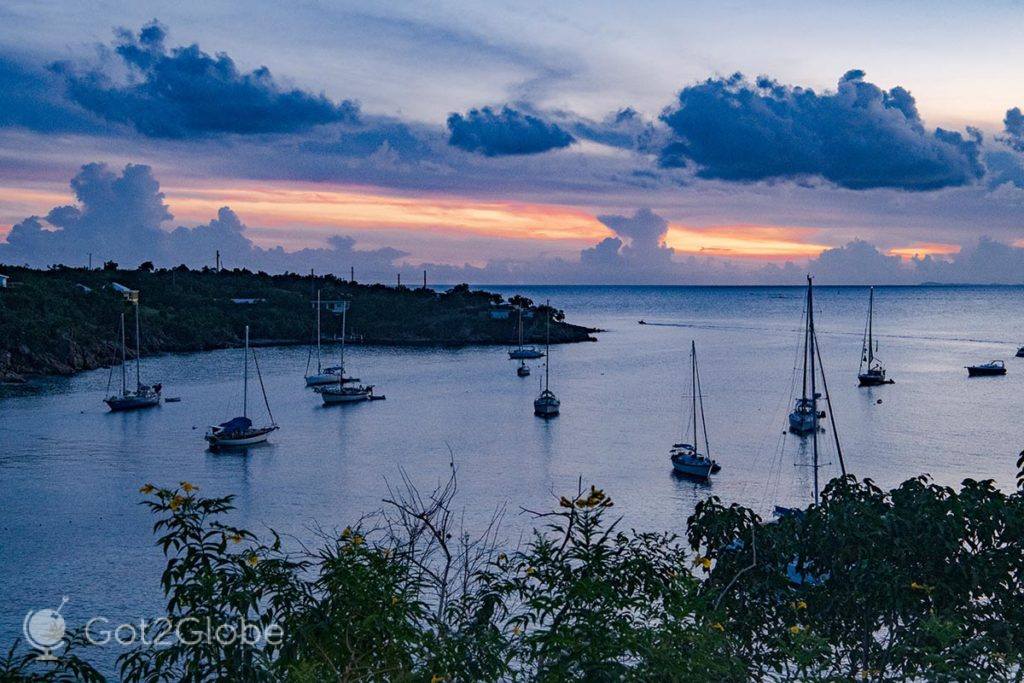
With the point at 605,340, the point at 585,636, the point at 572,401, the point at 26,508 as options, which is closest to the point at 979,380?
the point at 572,401

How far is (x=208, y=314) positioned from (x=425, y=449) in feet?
300

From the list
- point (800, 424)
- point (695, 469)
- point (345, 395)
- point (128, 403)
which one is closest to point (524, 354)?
point (345, 395)

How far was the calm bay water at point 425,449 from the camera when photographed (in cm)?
3466

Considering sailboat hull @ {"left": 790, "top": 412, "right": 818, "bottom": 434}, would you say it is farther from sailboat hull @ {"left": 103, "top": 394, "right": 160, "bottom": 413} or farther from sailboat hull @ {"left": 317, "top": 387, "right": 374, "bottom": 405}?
sailboat hull @ {"left": 103, "top": 394, "right": 160, "bottom": 413}

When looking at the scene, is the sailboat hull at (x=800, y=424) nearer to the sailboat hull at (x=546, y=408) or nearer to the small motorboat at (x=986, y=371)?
the sailboat hull at (x=546, y=408)

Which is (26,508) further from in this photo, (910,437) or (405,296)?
(405,296)

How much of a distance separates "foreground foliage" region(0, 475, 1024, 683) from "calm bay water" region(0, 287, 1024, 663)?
2022 centimetres

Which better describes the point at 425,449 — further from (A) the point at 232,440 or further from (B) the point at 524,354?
(B) the point at 524,354

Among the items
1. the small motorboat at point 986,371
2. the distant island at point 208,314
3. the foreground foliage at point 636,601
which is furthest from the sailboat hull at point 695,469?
the distant island at point 208,314

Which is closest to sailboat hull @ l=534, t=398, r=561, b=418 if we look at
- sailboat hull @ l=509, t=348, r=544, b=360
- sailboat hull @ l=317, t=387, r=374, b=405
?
sailboat hull @ l=317, t=387, r=374, b=405

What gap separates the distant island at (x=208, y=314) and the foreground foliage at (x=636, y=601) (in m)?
93.0

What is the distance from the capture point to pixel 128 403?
68.4m

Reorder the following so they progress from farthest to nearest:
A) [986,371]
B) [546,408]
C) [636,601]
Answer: [986,371] → [546,408] → [636,601]

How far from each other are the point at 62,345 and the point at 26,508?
6407cm
